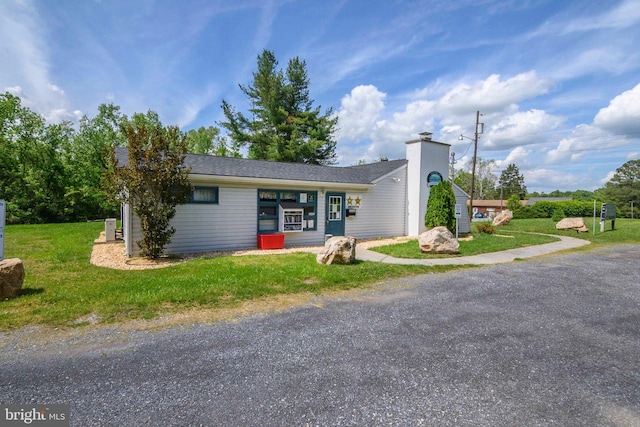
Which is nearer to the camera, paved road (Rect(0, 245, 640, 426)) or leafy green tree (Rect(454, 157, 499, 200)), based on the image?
paved road (Rect(0, 245, 640, 426))

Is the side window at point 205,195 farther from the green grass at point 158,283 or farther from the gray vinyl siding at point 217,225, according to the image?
the green grass at point 158,283

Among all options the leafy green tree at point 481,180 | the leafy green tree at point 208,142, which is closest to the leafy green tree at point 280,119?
the leafy green tree at point 208,142

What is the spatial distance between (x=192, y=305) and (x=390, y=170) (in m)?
11.6

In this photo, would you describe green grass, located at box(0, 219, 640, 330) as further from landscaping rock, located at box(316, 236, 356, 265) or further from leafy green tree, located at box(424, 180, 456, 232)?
leafy green tree, located at box(424, 180, 456, 232)

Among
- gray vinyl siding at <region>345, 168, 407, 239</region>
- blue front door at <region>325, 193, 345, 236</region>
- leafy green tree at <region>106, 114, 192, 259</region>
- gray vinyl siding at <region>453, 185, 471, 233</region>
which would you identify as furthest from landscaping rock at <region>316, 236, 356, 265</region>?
gray vinyl siding at <region>453, 185, 471, 233</region>

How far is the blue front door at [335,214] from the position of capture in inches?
508

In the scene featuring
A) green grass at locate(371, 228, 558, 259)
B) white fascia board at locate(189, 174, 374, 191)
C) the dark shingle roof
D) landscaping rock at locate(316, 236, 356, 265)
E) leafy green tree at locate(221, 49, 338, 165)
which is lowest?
green grass at locate(371, 228, 558, 259)

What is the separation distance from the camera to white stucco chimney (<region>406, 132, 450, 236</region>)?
48.1 feet

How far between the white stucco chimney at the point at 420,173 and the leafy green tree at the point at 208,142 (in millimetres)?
25171

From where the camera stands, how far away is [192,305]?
16.4 ft

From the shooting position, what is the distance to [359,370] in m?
3.17

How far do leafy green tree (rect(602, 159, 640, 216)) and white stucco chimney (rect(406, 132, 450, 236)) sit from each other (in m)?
41.4

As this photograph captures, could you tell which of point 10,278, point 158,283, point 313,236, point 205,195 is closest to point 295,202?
point 313,236

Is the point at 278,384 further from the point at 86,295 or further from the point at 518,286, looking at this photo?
the point at 518,286
